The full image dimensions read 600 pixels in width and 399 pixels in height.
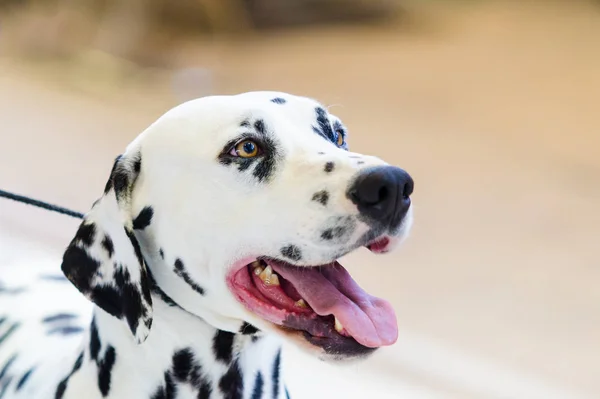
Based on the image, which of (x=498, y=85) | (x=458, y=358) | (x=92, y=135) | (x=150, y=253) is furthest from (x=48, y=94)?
(x=150, y=253)

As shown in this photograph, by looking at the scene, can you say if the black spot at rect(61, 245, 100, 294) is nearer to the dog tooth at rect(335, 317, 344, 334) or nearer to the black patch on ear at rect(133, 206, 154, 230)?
the black patch on ear at rect(133, 206, 154, 230)

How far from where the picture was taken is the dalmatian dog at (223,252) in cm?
130

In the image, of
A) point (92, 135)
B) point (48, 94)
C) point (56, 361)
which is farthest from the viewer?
point (48, 94)

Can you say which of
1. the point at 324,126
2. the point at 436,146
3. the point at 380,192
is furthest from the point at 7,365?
the point at 436,146

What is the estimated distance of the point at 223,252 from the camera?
1.36m

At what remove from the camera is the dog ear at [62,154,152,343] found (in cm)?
138

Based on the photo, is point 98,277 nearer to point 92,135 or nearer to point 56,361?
point 56,361

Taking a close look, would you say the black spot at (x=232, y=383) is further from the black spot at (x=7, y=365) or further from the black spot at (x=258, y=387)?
the black spot at (x=7, y=365)

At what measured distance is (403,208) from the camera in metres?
1.28

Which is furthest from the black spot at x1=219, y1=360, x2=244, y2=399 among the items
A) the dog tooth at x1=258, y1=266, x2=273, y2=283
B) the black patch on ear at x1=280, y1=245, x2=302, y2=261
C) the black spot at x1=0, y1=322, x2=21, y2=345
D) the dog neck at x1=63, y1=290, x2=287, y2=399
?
the black spot at x1=0, y1=322, x2=21, y2=345

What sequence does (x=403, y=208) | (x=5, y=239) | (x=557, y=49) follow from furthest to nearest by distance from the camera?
(x=557, y=49) → (x=5, y=239) → (x=403, y=208)

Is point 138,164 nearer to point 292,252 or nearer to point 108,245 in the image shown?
point 108,245

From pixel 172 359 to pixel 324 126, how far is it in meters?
0.57

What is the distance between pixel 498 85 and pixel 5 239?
3579mm
